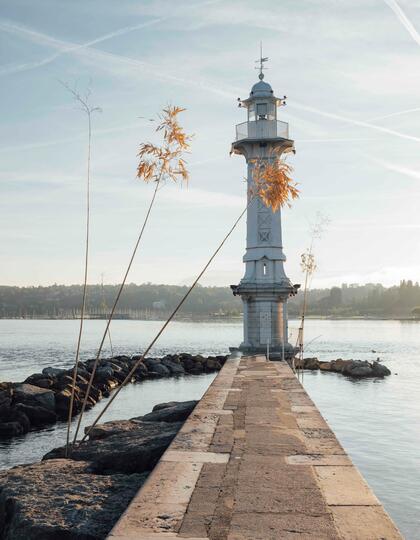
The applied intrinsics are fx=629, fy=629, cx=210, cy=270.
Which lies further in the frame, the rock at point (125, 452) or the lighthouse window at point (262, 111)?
the lighthouse window at point (262, 111)

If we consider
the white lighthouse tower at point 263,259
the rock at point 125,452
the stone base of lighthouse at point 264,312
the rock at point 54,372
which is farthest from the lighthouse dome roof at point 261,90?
the rock at point 125,452

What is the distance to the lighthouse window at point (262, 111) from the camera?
29828 mm

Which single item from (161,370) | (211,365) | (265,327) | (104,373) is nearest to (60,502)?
(265,327)

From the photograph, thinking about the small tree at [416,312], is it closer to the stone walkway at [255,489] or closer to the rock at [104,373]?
the rock at [104,373]

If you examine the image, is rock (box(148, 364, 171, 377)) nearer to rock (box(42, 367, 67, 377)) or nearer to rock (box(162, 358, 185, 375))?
rock (box(162, 358, 185, 375))

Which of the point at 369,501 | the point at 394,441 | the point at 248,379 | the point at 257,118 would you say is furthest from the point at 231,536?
the point at 257,118

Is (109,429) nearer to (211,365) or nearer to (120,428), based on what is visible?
(120,428)

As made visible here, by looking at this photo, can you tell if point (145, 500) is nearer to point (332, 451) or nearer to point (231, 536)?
point (231, 536)

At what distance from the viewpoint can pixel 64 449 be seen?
807 cm

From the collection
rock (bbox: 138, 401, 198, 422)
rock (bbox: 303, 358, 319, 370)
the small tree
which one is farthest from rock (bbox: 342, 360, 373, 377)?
the small tree

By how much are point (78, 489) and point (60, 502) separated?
0.40 m

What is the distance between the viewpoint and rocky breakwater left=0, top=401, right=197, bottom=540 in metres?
4.61

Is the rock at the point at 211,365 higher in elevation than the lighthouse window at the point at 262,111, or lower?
lower

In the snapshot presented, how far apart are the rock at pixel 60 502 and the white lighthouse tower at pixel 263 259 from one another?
838 inches
